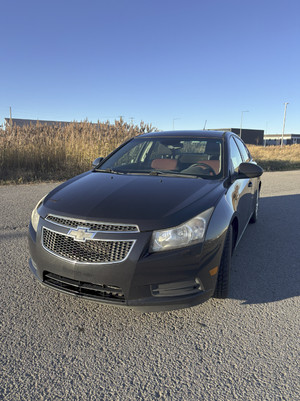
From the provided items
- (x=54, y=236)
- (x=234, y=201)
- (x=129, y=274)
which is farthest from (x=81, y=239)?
(x=234, y=201)

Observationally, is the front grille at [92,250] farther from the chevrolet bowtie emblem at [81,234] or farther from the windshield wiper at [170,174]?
the windshield wiper at [170,174]

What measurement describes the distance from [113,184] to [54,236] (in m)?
0.82

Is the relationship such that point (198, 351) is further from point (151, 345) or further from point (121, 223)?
point (121, 223)

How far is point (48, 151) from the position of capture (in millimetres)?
9430

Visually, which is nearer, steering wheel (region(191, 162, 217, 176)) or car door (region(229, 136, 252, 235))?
car door (region(229, 136, 252, 235))

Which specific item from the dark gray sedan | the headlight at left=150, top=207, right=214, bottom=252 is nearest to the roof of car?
the dark gray sedan

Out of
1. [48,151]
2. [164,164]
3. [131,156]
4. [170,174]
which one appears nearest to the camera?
[170,174]

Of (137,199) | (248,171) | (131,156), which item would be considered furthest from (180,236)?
(131,156)

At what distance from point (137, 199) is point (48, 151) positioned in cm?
786

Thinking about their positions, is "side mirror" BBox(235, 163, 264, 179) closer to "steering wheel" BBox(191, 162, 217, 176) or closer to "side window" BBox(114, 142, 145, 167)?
"steering wheel" BBox(191, 162, 217, 176)

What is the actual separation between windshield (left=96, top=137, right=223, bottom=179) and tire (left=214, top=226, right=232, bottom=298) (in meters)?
0.81

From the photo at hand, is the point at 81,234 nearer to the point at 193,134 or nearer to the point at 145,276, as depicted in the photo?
the point at 145,276

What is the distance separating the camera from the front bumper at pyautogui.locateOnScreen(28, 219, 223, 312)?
2.00 m

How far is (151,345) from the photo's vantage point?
206 centimetres
